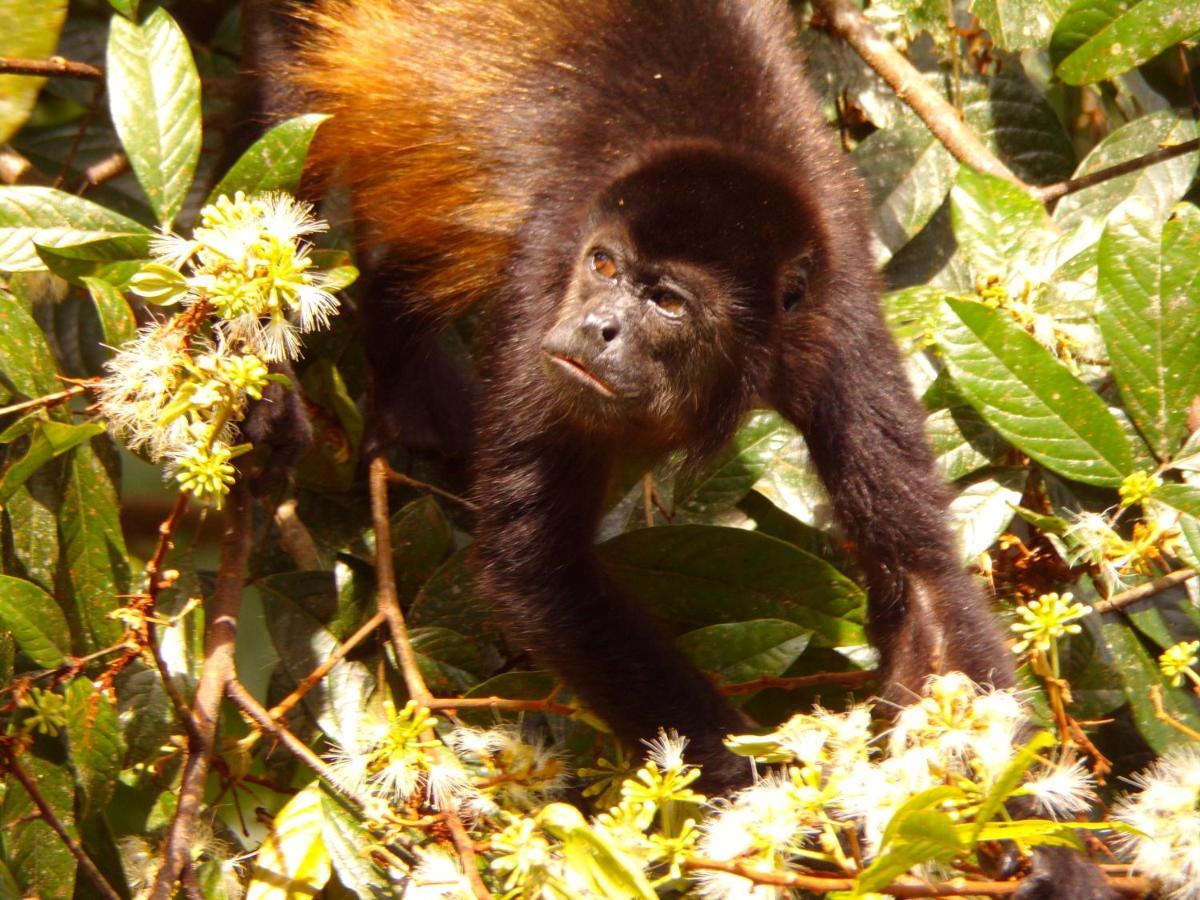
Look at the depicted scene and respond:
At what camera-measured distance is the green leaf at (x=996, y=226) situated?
2.60m

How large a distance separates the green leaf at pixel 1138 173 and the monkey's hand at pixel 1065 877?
141 cm

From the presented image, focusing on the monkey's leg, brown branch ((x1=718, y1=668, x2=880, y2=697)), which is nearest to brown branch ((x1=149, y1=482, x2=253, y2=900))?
the monkey's leg

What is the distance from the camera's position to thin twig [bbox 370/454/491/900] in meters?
1.80

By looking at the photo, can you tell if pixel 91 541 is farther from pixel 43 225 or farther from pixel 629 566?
pixel 629 566

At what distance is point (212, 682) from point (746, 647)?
3.03 ft

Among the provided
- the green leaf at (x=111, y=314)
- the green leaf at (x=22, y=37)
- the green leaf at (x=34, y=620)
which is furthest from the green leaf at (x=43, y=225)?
the green leaf at (x=34, y=620)

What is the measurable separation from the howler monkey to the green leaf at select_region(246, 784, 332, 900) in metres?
0.58

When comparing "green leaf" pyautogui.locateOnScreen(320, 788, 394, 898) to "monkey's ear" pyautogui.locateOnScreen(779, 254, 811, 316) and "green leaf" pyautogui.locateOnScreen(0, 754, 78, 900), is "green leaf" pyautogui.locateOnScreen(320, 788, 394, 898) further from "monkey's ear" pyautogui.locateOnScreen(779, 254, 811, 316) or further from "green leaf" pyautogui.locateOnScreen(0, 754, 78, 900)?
"monkey's ear" pyautogui.locateOnScreen(779, 254, 811, 316)

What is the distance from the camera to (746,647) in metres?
2.36

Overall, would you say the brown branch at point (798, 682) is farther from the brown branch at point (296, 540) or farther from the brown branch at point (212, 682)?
the brown branch at point (296, 540)

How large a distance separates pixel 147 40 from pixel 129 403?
81 cm

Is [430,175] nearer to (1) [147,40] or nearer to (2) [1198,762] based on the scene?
(1) [147,40]

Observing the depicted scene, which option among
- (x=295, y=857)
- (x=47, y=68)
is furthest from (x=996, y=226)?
(x=47, y=68)

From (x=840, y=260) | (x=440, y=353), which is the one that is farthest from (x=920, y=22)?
(x=440, y=353)
